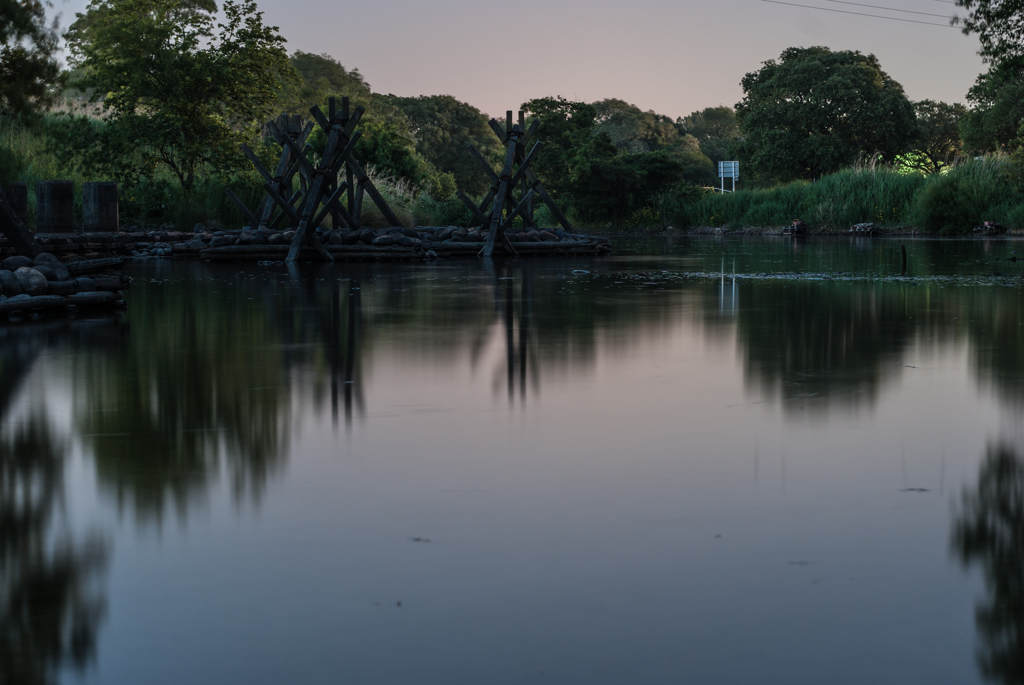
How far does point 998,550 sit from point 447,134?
90.6 m

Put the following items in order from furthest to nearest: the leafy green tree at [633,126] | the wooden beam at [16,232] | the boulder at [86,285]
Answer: the leafy green tree at [633,126]
the wooden beam at [16,232]
the boulder at [86,285]

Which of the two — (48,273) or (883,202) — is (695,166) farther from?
(48,273)

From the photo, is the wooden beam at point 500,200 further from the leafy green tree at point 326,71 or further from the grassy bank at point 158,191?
the leafy green tree at point 326,71

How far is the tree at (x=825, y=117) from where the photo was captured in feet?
229

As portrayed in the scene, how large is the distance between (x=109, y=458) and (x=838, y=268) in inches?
646

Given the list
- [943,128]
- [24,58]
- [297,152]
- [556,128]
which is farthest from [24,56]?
[943,128]

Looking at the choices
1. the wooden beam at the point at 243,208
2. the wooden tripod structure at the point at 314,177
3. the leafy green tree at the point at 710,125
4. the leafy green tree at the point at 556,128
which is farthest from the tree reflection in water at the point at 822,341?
the leafy green tree at the point at 710,125

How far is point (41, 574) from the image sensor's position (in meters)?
3.72

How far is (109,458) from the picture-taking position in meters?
5.32

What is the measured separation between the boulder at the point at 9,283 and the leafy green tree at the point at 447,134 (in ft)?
257

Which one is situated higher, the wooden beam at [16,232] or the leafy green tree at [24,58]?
the leafy green tree at [24,58]

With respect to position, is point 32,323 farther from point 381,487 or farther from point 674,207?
point 674,207

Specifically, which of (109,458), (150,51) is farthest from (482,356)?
(150,51)

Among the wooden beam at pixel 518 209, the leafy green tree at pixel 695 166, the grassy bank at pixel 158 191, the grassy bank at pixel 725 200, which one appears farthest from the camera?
the leafy green tree at pixel 695 166
